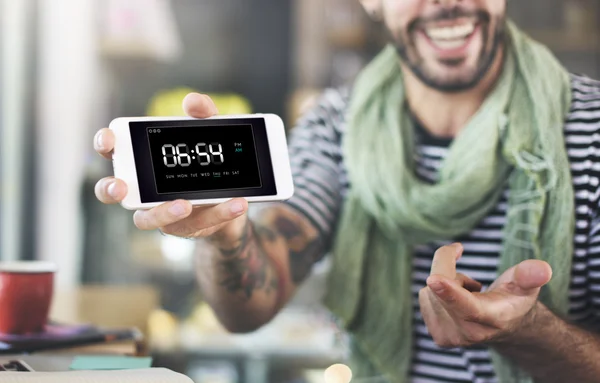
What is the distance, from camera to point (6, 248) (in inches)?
87.7

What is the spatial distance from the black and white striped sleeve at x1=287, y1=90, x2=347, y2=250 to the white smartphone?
0.24 meters

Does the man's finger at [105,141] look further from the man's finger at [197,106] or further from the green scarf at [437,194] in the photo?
the green scarf at [437,194]

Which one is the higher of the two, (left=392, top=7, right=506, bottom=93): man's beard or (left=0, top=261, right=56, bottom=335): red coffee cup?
(left=392, top=7, right=506, bottom=93): man's beard

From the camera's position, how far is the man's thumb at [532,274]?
2.40ft

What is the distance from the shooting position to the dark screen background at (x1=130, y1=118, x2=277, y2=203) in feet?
2.51

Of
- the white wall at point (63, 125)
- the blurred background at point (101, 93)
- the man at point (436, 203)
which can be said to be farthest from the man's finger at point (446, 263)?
the white wall at point (63, 125)

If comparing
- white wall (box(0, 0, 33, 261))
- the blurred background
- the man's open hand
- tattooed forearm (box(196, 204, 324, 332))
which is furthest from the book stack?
white wall (box(0, 0, 33, 261))

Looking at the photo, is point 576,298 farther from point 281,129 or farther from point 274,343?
point 274,343

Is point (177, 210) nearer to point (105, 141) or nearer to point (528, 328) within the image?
point (105, 141)

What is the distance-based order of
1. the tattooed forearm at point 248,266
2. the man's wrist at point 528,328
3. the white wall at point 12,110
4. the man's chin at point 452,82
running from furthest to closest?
the white wall at point 12,110 → the man's chin at point 452,82 → the tattooed forearm at point 248,266 → the man's wrist at point 528,328

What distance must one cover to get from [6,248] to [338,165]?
1.44 m

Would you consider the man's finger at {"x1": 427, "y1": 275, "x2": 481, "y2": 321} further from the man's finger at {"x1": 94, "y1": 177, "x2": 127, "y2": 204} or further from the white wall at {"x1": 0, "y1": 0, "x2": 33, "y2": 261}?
the white wall at {"x1": 0, "y1": 0, "x2": 33, "y2": 261}

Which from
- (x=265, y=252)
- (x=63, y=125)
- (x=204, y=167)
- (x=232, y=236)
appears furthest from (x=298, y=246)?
(x=63, y=125)

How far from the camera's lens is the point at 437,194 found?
3.35ft
